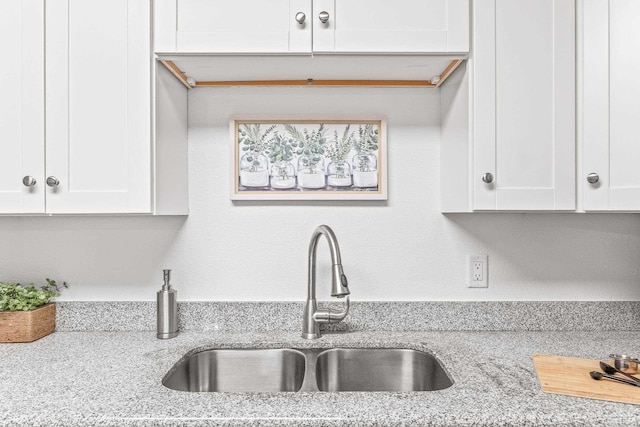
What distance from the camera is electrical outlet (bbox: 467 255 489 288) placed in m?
1.60

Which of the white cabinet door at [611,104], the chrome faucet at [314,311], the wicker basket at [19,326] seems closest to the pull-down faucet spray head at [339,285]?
the chrome faucet at [314,311]

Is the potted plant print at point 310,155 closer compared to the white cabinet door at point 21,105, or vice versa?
the white cabinet door at point 21,105

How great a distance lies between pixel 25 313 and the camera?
4.66ft

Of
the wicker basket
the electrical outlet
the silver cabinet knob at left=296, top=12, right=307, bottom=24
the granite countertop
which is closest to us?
the granite countertop

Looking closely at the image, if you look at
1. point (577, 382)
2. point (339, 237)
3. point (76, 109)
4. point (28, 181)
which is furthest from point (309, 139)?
point (577, 382)

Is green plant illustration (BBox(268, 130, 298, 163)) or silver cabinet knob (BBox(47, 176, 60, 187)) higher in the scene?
green plant illustration (BBox(268, 130, 298, 163))

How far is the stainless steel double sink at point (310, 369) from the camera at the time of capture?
4.61 feet

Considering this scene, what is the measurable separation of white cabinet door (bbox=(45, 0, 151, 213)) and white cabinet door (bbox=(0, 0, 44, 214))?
3 centimetres

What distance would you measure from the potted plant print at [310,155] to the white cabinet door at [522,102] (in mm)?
557

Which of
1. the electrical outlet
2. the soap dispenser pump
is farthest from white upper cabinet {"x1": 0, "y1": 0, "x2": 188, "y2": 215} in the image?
the electrical outlet

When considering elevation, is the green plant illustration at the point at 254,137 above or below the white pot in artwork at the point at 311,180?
above

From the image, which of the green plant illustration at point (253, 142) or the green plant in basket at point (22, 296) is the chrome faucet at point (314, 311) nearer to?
the green plant illustration at point (253, 142)

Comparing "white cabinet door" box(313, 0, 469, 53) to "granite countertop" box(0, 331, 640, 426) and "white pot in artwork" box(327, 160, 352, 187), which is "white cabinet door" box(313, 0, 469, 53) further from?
"granite countertop" box(0, 331, 640, 426)

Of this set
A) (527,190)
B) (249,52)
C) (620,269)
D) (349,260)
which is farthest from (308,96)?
(620,269)
